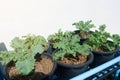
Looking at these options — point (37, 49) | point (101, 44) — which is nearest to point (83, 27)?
point (101, 44)

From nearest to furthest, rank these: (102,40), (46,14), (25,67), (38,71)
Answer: (25,67)
(38,71)
(102,40)
(46,14)

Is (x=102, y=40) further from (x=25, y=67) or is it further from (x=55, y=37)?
(x=25, y=67)

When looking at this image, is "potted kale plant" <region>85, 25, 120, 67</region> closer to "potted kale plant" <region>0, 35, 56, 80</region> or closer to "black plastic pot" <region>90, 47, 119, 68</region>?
"black plastic pot" <region>90, 47, 119, 68</region>

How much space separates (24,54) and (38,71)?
110 mm

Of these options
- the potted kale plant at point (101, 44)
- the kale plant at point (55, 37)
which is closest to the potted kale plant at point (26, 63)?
the kale plant at point (55, 37)

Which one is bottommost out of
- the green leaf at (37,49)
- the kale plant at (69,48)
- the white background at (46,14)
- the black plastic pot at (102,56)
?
the black plastic pot at (102,56)

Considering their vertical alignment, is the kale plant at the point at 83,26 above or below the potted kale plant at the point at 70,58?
above

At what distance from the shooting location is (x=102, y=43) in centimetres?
120

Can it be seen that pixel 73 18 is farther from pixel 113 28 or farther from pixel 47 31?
pixel 113 28

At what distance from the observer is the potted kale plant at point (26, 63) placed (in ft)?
2.97

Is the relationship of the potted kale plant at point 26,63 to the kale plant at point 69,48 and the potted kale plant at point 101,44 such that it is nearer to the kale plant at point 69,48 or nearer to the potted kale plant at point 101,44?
the kale plant at point 69,48

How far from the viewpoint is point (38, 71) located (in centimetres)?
100

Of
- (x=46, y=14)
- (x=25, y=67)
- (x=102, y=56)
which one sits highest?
(x=46, y=14)

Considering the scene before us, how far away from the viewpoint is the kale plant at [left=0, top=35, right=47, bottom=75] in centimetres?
90
